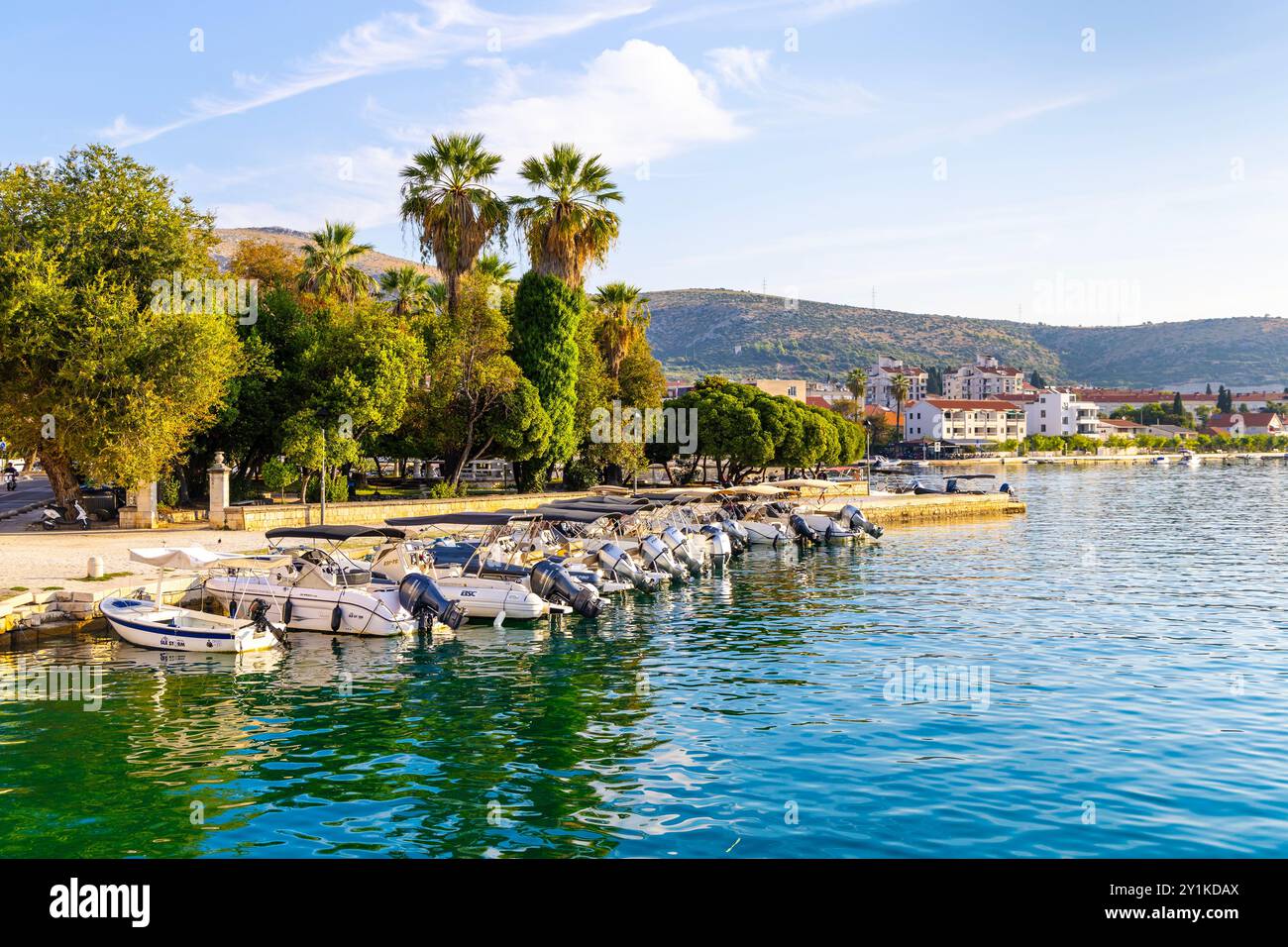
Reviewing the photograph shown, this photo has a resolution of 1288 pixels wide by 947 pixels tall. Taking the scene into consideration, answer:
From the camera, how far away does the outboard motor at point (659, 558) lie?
127 feet

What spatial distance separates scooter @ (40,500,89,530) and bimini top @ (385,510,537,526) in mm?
14317

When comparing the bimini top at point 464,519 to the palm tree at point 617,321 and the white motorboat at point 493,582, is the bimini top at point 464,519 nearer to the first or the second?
the white motorboat at point 493,582

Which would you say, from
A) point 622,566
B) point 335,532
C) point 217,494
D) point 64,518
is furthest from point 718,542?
point 64,518

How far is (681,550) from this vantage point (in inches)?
1623

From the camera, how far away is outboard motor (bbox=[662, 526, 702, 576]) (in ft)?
135

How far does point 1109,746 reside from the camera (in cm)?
1698

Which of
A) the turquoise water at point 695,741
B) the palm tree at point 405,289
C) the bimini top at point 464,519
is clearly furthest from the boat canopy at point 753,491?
the turquoise water at point 695,741

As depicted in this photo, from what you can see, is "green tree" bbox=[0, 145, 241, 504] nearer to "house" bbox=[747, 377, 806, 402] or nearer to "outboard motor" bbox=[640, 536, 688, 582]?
"outboard motor" bbox=[640, 536, 688, 582]

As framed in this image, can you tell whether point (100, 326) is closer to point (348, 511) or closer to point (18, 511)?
point (348, 511)

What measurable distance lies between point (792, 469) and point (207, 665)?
83709 millimetres

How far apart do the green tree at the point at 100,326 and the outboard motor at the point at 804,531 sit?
31.1 meters

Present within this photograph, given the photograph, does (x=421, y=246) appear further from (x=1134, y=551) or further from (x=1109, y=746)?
(x=1109, y=746)

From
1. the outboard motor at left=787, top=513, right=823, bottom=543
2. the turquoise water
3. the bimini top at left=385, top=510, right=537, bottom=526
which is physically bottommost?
the turquoise water

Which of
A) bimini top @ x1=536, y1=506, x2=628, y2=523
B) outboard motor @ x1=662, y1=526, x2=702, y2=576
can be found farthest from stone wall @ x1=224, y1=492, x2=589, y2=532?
outboard motor @ x1=662, y1=526, x2=702, y2=576
